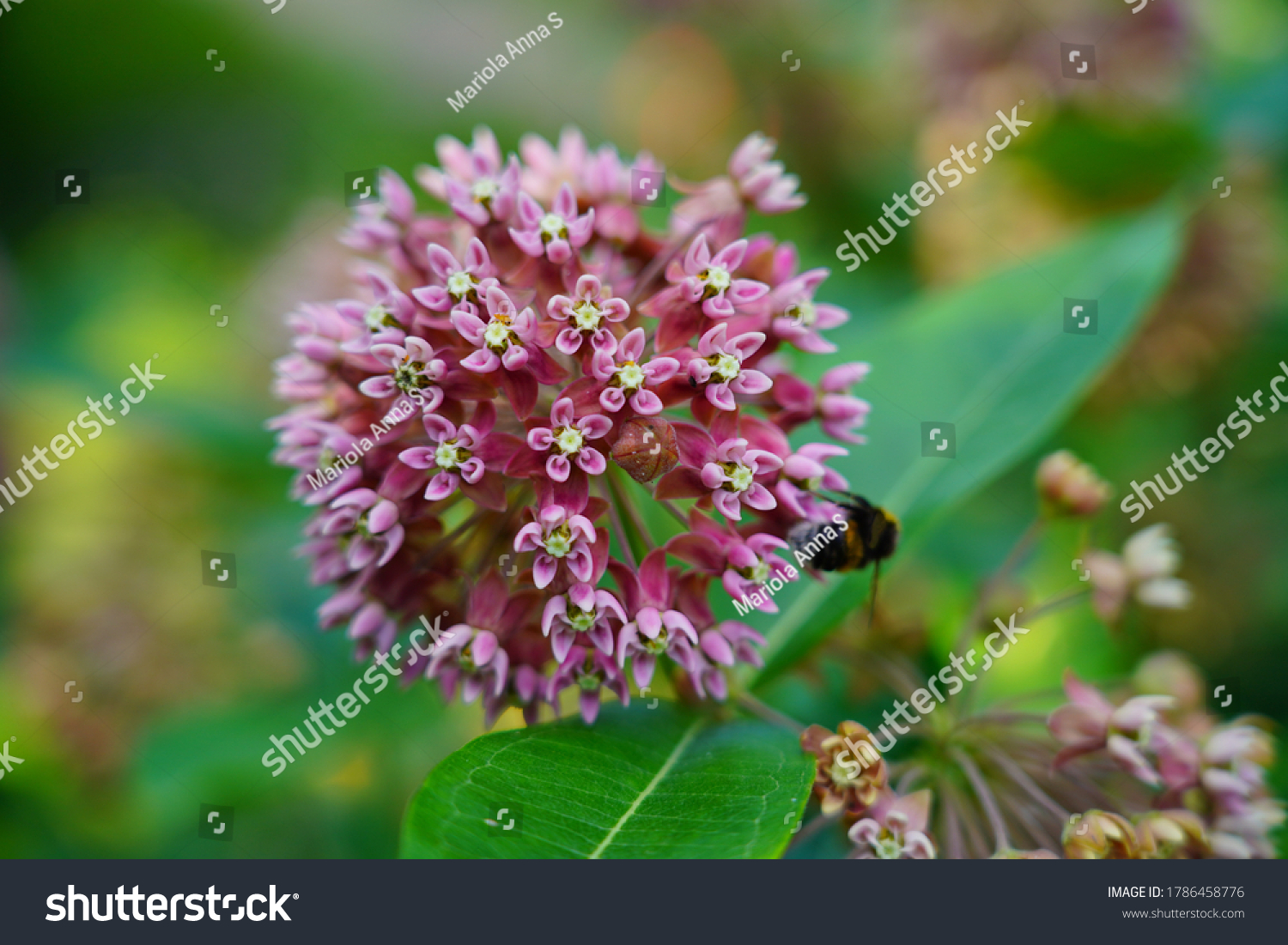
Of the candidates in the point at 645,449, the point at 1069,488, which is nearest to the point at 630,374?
the point at 645,449

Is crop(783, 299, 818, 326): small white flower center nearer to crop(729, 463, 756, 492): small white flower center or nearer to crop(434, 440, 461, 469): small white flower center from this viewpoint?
crop(729, 463, 756, 492): small white flower center

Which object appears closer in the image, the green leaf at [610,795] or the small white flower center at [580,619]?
the green leaf at [610,795]

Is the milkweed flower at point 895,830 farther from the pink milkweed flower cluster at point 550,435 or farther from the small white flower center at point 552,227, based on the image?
the small white flower center at point 552,227

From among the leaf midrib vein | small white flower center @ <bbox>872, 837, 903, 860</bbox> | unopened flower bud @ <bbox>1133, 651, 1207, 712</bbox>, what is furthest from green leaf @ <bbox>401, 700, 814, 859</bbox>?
unopened flower bud @ <bbox>1133, 651, 1207, 712</bbox>

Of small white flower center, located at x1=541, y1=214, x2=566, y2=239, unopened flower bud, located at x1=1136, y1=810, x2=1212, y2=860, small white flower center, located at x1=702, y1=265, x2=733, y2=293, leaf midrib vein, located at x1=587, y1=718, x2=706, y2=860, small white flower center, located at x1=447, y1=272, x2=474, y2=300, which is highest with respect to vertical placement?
small white flower center, located at x1=541, y1=214, x2=566, y2=239

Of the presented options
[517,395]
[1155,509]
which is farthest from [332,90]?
[1155,509]

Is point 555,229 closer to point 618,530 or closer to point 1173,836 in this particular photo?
point 618,530

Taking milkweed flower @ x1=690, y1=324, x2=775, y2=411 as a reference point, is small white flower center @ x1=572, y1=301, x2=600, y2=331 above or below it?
above

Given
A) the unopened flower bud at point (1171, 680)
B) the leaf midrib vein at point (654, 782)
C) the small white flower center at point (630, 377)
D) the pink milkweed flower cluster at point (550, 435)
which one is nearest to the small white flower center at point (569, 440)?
the pink milkweed flower cluster at point (550, 435)
